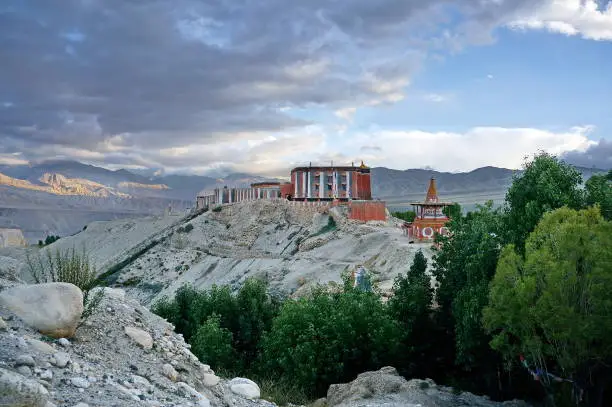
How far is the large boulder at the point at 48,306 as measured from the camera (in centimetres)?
1172

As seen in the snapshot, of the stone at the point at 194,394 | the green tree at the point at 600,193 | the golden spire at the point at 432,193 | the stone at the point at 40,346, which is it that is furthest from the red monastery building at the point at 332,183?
the stone at the point at 40,346

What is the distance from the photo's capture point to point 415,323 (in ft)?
93.9

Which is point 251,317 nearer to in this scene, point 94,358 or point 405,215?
point 94,358

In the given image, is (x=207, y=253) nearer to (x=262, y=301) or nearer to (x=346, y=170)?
(x=346, y=170)

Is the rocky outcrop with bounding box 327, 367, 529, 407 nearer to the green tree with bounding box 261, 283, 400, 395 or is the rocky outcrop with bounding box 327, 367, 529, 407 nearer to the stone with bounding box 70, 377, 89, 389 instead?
the green tree with bounding box 261, 283, 400, 395

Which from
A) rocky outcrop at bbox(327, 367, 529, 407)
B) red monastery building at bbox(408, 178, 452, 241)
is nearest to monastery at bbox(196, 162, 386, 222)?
red monastery building at bbox(408, 178, 452, 241)

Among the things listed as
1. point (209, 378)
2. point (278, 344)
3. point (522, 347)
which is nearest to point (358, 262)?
point (278, 344)

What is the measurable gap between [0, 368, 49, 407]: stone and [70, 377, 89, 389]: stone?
4.98ft

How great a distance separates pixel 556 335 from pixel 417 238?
4164cm

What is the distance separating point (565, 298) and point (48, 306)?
14.4 metres

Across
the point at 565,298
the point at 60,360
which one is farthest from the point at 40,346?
the point at 565,298

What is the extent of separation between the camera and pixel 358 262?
60.0 meters

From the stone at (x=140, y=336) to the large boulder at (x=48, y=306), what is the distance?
1712 mm

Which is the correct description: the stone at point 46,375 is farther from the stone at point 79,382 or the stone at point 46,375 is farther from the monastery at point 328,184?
the monastery at point 328,184
